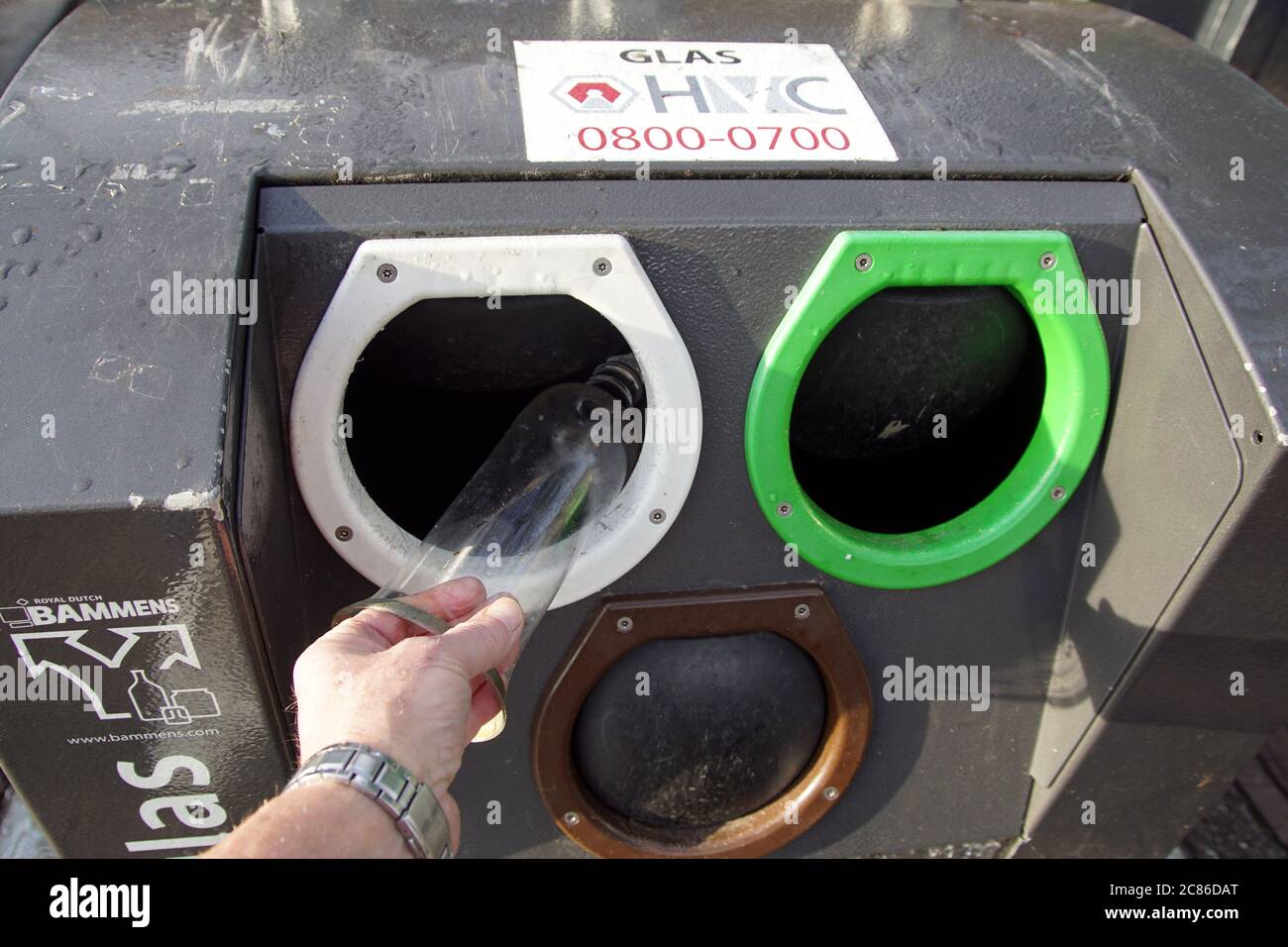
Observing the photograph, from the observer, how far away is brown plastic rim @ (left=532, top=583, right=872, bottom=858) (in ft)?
3.78

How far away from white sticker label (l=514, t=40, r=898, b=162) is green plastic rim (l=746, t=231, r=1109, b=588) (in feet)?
0.39

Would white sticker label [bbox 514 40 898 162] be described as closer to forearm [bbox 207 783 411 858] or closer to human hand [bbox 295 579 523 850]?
human hand [bbox 295 579 523 850]

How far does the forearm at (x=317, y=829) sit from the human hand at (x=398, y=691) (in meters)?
0.04

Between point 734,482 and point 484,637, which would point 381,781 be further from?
point 734,482

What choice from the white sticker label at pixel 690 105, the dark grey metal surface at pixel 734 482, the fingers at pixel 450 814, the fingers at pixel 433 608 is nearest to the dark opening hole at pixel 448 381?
the dark grey metal surface at pixel 734 482

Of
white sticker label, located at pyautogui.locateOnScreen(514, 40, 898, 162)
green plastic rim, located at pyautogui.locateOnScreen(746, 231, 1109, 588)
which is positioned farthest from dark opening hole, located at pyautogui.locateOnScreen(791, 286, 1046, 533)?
white sticker label, located at pyautogui.locateOnScreen(514, 40, 898, 162)

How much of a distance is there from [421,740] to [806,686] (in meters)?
0.60

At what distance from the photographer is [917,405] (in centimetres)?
113

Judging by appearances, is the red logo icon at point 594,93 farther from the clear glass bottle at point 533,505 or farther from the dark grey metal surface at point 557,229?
the clear glass bottle at point 533,505

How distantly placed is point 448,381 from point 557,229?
0.82 ft

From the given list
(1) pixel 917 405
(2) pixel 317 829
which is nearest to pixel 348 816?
(2) pixel 317 829

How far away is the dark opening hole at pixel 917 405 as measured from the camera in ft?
3.56

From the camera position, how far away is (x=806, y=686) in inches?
48.8

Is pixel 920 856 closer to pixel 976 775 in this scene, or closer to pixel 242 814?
pixel 976 775
